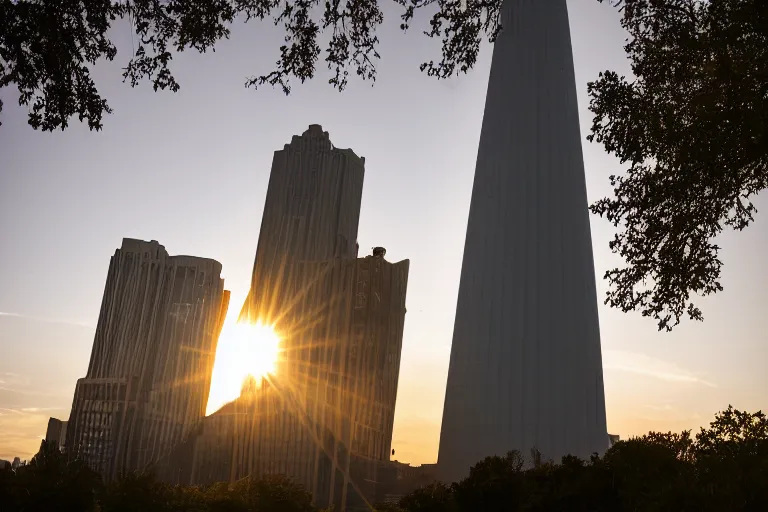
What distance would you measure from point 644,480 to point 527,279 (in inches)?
769

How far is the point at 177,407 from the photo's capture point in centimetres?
6412

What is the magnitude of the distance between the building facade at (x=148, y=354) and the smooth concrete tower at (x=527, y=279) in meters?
42.0

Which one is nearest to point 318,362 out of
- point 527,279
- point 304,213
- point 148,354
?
point 304,213

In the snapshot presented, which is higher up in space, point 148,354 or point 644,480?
point 148,354

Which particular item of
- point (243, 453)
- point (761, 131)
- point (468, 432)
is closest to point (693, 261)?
point (761, 131)

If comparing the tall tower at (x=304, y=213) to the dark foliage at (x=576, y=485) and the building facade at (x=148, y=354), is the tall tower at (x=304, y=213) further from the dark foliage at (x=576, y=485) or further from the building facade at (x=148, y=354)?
the dark foliage at (x=576, y=485)

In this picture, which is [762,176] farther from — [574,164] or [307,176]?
[307,176]

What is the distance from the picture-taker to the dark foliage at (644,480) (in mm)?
8047

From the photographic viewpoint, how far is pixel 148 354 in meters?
64.6

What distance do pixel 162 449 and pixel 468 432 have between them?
138 ft

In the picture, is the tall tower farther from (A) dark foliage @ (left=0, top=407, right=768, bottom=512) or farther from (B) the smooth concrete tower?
(A) dark foliage @ (left=0, top=407, right=768, bottom=512)

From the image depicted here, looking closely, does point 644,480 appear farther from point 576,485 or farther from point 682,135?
point 682,135

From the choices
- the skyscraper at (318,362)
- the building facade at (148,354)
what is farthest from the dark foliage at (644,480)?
the building facade at (148,354)

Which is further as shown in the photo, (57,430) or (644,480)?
(57,430)
